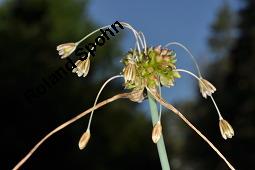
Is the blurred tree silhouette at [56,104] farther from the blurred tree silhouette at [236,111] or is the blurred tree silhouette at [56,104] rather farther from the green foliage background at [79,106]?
the blurred tree silhouette at [236,111]

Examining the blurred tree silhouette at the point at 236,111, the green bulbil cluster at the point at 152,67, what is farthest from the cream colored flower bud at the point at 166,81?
the blurred tree silhouette at the point at 236,111

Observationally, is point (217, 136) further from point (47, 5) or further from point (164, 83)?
point (164, 83)

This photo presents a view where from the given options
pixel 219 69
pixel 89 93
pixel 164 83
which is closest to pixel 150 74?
pixel 164 83

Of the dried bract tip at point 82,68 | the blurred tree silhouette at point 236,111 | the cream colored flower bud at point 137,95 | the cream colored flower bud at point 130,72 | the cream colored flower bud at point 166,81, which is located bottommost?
the blurred tree silhouette at point 236,111

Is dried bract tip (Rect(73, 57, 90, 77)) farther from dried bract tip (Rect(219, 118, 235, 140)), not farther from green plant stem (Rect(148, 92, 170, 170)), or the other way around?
dried bract tip (Rect(219, 118, 235, 140))

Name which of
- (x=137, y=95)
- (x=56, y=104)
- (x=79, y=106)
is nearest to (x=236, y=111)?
(x=79, y=106)
